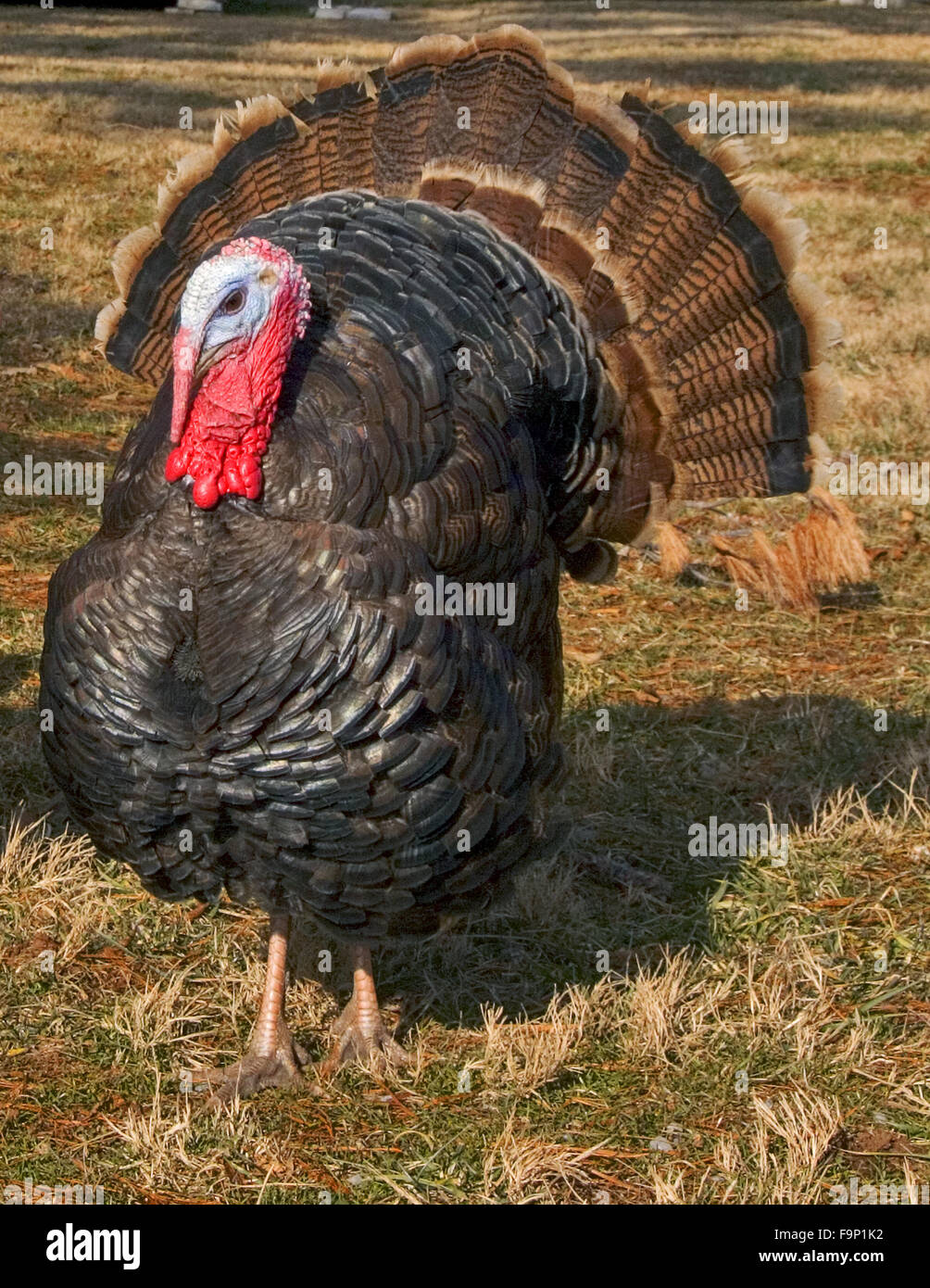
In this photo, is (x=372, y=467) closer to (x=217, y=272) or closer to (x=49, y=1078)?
(x=217, y=272)

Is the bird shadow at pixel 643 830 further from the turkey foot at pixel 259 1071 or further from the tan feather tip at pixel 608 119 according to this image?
the tan feather tip at pixel 608 119

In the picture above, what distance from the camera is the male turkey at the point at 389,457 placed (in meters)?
3.34

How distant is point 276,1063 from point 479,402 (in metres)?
1.75

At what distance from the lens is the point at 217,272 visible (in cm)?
332

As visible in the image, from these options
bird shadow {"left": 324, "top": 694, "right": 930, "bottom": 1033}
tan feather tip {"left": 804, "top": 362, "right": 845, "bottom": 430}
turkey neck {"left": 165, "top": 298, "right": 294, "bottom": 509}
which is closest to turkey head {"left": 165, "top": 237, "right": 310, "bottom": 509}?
turkey neck {"left": 165, "top": 298, "right": 294, "bottom": 509}

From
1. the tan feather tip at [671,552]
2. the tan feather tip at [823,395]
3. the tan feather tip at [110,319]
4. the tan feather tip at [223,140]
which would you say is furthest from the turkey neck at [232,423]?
the tan feather tip at [671,552]

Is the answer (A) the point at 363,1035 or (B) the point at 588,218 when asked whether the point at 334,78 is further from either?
(A) the point at 363,1035

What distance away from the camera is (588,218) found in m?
4.66

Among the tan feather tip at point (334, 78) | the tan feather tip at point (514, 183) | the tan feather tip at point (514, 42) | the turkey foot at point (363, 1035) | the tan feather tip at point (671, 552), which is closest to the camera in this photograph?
the turkey foot at point (363, 1035)

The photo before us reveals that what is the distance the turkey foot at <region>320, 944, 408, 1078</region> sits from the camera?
4234 mm

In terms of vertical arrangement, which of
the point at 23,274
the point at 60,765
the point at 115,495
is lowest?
the point at 60,765

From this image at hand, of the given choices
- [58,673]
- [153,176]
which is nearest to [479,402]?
[58,673]

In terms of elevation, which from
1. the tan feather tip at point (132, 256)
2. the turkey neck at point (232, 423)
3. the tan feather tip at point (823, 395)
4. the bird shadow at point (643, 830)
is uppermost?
the tan feather tip at point (132, 256)

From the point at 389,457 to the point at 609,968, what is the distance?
1.83 meters
